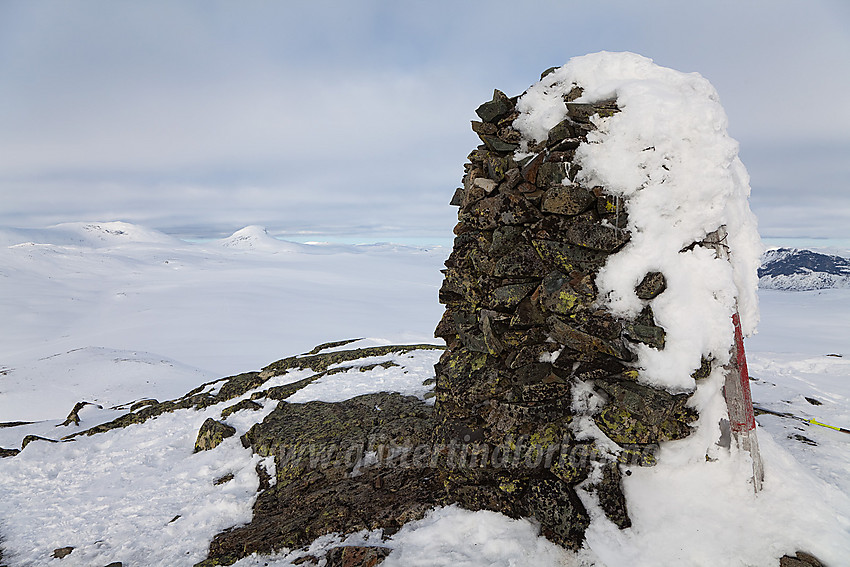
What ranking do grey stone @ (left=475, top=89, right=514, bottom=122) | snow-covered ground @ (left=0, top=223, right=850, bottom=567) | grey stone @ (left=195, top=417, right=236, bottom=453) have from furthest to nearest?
grey stone @ (left=195, top=417, right=236, bottom=453) < grey stone @ (left=475, top=89, right=514, bottom=122) < snow-covered ground @ (left=0, top=223, right=850, bottom=567)

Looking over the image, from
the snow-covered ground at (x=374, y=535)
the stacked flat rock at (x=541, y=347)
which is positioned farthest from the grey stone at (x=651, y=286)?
the snow-covered ground at (x=374, y=535)

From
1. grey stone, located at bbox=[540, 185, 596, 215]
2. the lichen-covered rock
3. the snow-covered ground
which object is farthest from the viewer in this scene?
the lichen-covered rock

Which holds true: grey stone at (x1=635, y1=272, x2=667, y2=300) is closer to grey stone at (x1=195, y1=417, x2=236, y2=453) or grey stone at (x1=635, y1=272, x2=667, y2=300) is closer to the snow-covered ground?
the snow-covered ground

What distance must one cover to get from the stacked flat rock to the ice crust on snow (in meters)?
0.24

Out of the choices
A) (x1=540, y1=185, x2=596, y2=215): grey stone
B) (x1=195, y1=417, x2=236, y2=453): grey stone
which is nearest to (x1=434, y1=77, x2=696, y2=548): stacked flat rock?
(x1=540, y1=185, x2=596, y2=215): grey stone

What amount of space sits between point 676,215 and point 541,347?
3617 millimetres

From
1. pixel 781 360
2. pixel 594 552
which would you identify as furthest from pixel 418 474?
pixel 781 360

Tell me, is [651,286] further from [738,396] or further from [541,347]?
Result: [738,396]

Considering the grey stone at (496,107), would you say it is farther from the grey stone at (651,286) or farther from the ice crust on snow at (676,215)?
the grey stone at (651,286)

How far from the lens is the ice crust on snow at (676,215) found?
7621mm

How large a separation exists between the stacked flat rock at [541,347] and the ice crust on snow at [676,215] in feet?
0.80

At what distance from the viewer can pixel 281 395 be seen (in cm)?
1859

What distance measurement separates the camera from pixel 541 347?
904 cm

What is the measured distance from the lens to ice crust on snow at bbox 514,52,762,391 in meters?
7.62
